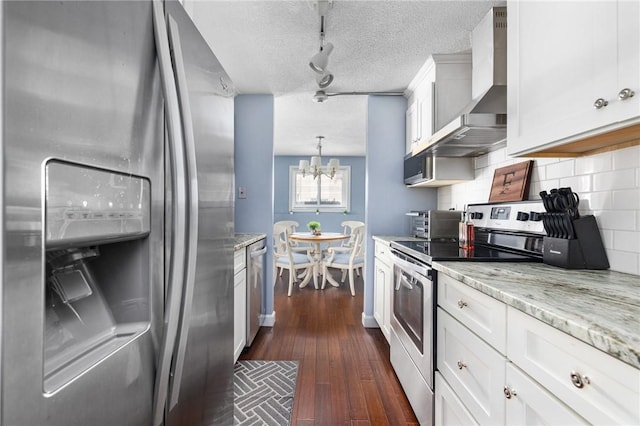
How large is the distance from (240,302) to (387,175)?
1.90 meters

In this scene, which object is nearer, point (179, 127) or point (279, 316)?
point (179, 127)

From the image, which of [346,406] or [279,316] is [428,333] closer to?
[346,406]

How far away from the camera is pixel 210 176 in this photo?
99cm

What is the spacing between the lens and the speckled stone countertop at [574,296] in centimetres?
63

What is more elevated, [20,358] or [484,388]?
[20,358]

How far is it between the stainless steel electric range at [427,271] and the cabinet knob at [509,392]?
1.84 feet

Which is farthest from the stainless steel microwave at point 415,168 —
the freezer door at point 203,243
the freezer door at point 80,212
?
the freezer door at point 80,212

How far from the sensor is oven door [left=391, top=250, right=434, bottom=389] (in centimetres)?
157

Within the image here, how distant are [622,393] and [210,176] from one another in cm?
107

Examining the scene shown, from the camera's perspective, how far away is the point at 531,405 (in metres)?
0.85

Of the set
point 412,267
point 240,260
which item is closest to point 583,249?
point 412,267

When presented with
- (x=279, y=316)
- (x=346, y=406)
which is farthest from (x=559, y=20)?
(x=279, y=316)

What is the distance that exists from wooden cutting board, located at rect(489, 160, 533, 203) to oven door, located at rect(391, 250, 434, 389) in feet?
2.46

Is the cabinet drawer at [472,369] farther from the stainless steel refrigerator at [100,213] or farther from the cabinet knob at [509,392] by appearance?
the stainless steel refrigerator at [100,213]
